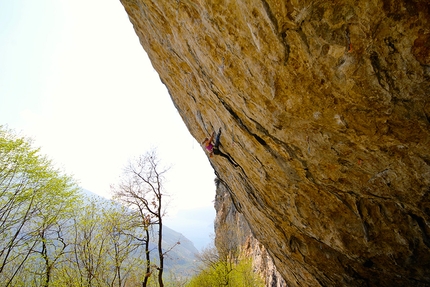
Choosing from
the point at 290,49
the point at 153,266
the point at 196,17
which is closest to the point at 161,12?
the point at 196,17

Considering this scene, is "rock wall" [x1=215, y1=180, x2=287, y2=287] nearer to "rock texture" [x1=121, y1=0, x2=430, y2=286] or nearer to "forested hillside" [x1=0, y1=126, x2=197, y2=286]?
"forested hillside" [x1=0, y1=126, x2=197, y2=286]

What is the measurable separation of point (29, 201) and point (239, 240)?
17.3 meters

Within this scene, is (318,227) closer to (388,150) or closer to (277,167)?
(277,167)

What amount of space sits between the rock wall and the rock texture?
9759mm

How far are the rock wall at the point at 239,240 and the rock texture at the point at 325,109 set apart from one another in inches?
384

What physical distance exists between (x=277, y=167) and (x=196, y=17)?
3723 millimetres

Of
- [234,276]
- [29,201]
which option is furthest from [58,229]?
[234,276]

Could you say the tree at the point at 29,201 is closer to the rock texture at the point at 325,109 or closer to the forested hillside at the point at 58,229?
the forested hillside at the point at 58,229

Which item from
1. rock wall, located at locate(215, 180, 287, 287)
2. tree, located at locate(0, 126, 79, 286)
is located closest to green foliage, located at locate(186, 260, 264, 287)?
rock wall, located at locate(215, 180, 287, 287)

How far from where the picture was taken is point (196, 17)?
410 cm

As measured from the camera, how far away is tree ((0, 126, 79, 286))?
36.4 feet

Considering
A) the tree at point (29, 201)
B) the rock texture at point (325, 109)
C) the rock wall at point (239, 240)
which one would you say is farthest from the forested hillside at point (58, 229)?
the rock texture at point (325, 109)

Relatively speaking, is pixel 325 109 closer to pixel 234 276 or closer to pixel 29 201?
pixel 29 201

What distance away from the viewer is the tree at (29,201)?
11.1 metres
